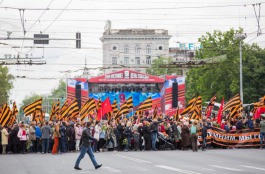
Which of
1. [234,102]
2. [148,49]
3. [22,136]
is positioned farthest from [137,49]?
[22,136]

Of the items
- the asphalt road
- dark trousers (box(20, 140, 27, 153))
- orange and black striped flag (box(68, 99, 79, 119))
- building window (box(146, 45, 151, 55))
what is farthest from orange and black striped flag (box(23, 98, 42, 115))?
building window (box(146, 45, 151, 55))

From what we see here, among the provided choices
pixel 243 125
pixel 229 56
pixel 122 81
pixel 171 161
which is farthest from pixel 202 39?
pixel 171 161

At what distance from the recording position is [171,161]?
30.5m

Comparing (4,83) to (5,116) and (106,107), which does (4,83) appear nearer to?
(106,107)

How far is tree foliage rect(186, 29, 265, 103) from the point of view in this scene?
92562 mm

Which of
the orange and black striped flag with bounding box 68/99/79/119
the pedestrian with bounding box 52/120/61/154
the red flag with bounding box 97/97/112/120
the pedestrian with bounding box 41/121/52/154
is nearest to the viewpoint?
the pedestrian with bounding box 52/120/61/154

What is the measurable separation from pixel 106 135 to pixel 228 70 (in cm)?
5270

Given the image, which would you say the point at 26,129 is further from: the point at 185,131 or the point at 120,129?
the point at 185,131

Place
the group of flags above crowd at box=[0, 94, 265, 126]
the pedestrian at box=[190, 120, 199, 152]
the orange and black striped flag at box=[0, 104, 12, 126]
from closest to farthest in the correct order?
the pedestrian at box=[190, 120, 199, 152]
the orange and black striped flag at box=[0, 104, 12, 126]
the group of flags above crowd at box=[0, 94, 265, 126]

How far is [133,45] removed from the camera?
163125 millimetres

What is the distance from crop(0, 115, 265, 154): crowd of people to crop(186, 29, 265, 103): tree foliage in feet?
164

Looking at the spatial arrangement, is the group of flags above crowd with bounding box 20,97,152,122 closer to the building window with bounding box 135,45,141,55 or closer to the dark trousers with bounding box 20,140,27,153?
the dark trousers with bounding box 20,140,27,153

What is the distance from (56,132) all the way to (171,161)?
11031 mm

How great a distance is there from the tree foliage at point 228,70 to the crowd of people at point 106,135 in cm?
5000
